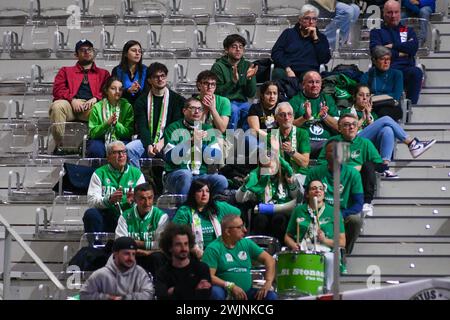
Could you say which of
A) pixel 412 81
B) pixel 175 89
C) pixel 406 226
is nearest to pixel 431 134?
pixel 412 81

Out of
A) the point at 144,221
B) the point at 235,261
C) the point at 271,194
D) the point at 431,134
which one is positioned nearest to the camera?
the point at 235,261

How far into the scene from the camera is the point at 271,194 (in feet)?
51.5

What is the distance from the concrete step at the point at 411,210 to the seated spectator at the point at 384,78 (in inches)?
47.6

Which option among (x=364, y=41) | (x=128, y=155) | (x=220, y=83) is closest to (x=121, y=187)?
(x=128, y=155)

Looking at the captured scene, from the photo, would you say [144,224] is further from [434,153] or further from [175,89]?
[434,153]

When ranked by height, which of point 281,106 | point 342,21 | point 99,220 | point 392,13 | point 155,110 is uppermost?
point 392,13

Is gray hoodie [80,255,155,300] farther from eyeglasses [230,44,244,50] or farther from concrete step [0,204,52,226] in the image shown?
eyeglasses [230,44,244,50]

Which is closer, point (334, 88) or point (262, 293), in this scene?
point (262, 293)

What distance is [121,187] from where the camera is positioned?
52.0 feet

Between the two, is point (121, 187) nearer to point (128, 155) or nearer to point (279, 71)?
point (128, 155)

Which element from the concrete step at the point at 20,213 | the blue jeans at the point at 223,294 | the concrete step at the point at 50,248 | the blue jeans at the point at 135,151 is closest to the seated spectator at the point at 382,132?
the blue jeans at the point at 135,151

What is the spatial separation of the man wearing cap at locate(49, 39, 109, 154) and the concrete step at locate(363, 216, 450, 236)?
3.21m

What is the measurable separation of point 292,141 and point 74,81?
261 centimetres
